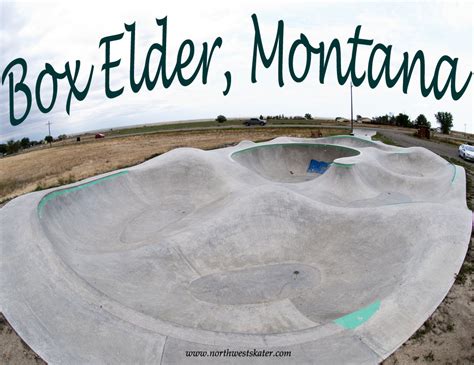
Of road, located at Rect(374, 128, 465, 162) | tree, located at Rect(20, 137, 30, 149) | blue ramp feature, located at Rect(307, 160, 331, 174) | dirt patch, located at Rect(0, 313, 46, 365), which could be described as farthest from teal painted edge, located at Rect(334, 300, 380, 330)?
tree, located at Rect(20, 137, 30, 149)

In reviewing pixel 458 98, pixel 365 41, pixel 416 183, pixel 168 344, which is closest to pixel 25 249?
pixel 168 344

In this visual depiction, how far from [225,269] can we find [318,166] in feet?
53.7

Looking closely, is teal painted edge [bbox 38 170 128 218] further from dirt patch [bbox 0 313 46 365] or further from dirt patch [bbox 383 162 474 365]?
dirt patch [bbox 383 162 474 365]

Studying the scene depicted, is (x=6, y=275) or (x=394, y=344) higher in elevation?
(x=6, y=275)

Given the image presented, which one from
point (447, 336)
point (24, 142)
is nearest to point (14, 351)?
point (447, 336)

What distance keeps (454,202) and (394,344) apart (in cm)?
1118

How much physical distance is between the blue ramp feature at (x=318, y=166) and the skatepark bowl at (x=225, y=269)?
6992 mm

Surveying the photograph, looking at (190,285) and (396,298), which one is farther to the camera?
(190,285)

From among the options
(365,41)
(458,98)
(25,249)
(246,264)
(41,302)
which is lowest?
(246,264)

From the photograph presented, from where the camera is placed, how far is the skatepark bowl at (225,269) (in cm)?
666

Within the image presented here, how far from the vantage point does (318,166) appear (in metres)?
25.4

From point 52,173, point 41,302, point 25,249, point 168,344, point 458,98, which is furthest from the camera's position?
point 52,173

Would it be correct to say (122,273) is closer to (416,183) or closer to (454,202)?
(454,202)

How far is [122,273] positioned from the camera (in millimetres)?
9773
